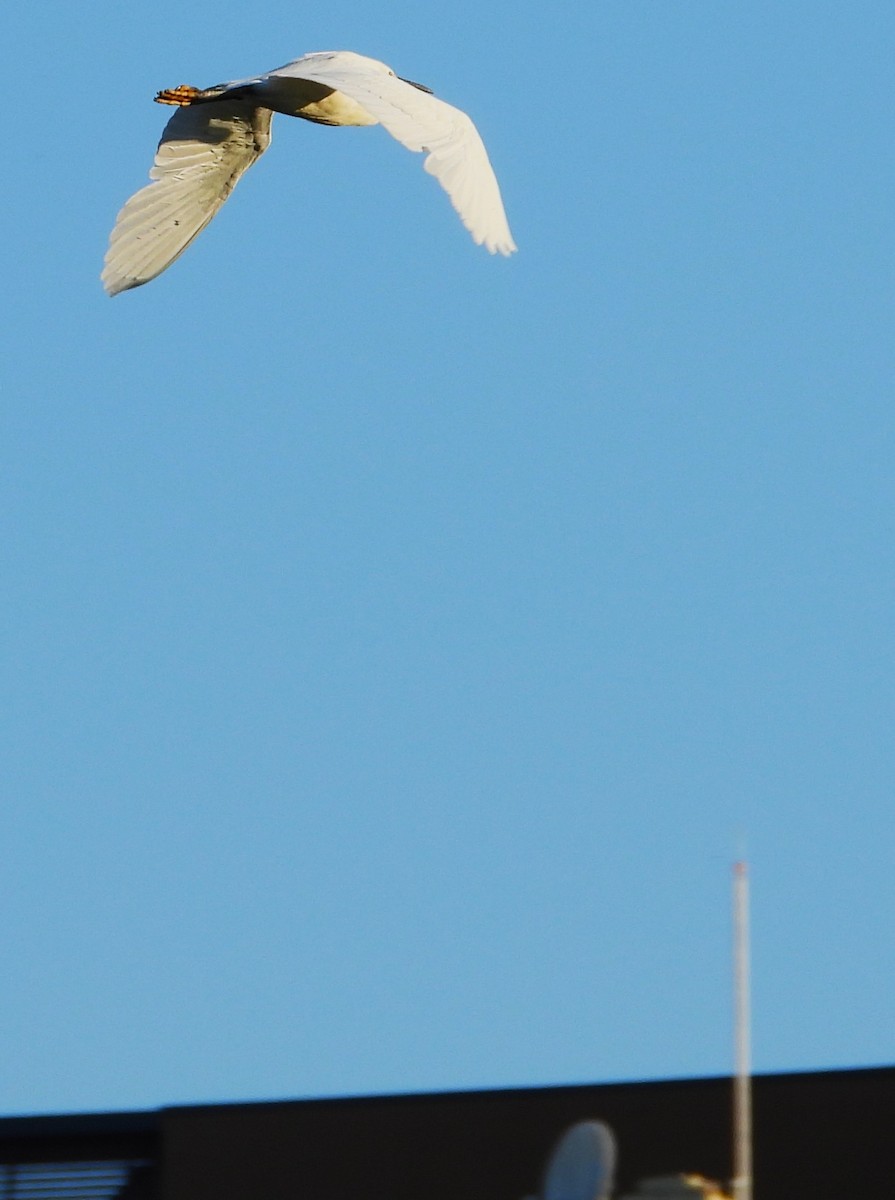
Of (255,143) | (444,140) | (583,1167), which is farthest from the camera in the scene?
(255,143)

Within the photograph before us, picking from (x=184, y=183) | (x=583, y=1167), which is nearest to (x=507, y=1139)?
(x=583, y=1167)

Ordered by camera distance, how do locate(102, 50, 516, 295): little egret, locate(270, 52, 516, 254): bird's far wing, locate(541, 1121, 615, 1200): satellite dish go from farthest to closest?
locate(102, 50, 516, 295): little egret, locate(270, 52, 516, 254): bird's far wing, locate(541, 1121, 615, 1200): satellite dish

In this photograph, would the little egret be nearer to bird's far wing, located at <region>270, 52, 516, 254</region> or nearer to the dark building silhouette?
bird's far wing, located at <region>270, 52, 516, 254</region>

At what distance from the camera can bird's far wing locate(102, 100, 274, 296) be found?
14.2 m

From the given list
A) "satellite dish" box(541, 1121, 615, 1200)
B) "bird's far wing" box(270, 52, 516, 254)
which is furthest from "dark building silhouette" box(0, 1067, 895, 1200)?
"bird's far wing" box(270, 52, 516, 254)

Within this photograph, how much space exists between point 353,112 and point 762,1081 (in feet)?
19.2

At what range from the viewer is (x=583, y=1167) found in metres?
10.7

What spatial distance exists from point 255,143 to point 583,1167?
673cm

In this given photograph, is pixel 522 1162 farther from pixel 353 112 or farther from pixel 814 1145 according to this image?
pixel 353 112

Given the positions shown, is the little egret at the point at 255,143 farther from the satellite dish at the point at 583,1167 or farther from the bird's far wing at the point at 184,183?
the satellite dish at the point at 583,1167

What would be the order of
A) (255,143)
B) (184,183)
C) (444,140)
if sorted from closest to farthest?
(444,140) → (184,183) → (255,143)

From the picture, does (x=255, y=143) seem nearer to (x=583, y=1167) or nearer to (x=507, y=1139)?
(x=507, y=1139)

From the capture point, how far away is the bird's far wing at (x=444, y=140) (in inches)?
446

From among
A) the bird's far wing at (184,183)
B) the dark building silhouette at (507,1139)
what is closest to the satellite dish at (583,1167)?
the dark building silhouette at (507,1139)
